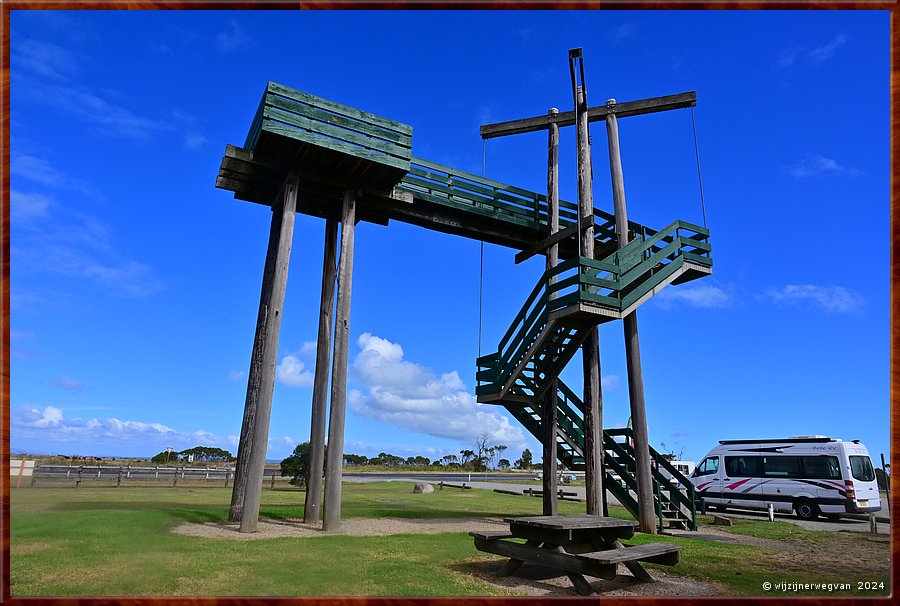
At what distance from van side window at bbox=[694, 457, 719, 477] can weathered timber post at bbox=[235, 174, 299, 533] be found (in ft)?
62.3

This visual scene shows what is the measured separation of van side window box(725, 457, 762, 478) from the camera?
2184 centimetres

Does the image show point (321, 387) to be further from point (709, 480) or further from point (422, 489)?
point (709, 480)

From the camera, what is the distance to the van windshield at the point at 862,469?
64.0 ft

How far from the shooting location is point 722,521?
643 inches

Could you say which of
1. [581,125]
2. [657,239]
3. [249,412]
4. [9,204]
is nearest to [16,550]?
[249,412]

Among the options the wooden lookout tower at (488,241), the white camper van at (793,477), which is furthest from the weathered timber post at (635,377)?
the white camper van at (793,477)

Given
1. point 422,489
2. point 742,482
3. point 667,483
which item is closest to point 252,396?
point 667,483

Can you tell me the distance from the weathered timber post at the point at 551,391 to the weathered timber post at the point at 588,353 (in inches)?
30.6

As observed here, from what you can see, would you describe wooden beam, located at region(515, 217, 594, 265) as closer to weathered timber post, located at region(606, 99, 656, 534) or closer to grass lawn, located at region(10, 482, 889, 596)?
weathered timber post, located at region(606, 99, 656, 534)

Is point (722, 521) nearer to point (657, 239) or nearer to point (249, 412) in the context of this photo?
point (657, 239)

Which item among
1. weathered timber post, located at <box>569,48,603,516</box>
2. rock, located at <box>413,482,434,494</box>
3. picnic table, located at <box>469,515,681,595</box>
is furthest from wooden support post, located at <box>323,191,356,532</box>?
rock, located at <box>413,482,434,494</box>

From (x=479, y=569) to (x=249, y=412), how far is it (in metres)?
6.69

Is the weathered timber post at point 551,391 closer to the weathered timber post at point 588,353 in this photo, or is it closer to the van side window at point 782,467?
the weathered timber post at point 588,353

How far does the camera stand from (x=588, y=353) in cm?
1456
